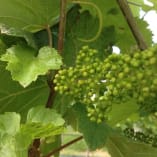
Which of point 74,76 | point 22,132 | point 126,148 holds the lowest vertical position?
point 126,148

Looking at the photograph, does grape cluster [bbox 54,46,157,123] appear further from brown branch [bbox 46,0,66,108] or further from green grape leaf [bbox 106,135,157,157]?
green grape leaf [bbox 106,135,157,157]

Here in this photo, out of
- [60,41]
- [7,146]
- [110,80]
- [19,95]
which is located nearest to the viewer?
[110,80]

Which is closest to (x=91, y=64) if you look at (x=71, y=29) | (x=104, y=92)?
(x=104, y=92)

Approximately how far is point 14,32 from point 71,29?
0.55ft

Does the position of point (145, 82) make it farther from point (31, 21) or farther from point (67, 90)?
point (31, 21)

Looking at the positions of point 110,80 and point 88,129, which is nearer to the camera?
point 110,80

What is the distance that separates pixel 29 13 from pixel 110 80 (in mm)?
356

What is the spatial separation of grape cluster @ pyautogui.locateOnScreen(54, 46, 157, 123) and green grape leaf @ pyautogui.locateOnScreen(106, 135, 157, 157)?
0.25m

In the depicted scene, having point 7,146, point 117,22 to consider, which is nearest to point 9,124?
point 7,146

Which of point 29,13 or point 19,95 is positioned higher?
point 29,13

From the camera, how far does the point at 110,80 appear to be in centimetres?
66

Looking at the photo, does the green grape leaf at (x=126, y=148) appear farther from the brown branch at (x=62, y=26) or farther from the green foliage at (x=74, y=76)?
the brown branch at (x=62, y=26)

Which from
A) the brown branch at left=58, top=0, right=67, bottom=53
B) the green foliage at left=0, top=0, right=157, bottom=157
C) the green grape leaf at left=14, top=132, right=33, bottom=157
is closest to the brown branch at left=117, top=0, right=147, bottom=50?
the green foliage at left=0, top=0, right=157, bottom=157

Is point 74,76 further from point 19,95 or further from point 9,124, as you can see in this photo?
point 19,95
